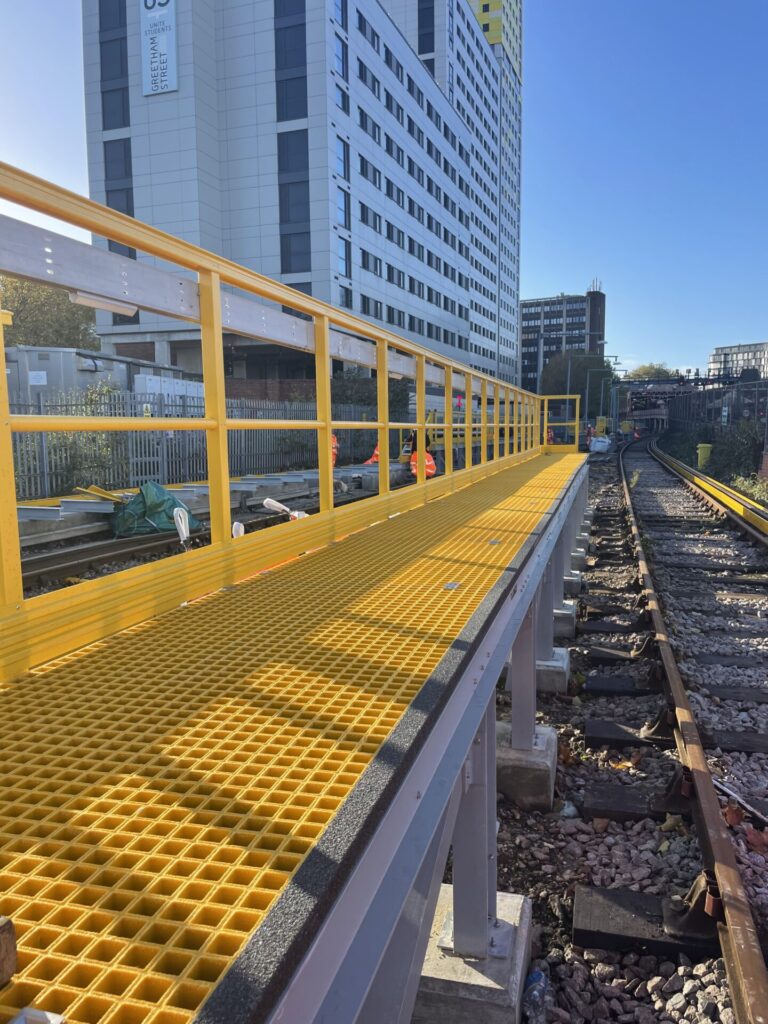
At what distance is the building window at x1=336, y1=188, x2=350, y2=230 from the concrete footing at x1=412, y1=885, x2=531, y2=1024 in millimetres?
39930

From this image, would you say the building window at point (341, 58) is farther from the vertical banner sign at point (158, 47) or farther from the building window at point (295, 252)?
the building window at point (295, 252)

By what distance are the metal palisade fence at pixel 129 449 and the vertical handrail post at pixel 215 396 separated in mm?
7543

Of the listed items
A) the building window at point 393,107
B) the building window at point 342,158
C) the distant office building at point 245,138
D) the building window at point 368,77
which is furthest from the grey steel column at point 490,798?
the building window at point 393,107

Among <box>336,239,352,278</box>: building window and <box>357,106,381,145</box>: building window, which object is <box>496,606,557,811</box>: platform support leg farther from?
<box>357,106,381,145</box>: building window

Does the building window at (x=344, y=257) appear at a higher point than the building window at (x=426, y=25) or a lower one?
lower

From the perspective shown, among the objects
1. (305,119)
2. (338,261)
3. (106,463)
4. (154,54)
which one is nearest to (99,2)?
(154,54)

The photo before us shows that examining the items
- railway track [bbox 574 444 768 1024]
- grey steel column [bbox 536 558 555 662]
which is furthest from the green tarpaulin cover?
railway track [bbox 574 444 768 1024]

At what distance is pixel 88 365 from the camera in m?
20.6

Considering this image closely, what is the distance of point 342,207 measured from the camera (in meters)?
40.0

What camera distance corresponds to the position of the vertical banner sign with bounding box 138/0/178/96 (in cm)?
3728

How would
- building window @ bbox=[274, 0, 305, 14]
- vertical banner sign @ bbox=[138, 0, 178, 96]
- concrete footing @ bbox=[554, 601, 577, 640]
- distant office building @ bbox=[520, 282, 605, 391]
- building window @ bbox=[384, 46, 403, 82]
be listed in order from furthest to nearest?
distant office building @ bbox=[520, 282, 605, 391], building window @ bbox=[384, 46, 403, 82], building window @ bbox=[274, 0, 305, 14], vertical banner sign @ bbox=[138, 0, 178, 96], concrete footing @ bbox=[554, 601, 577, 640]

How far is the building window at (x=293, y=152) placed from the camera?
38.2 meters

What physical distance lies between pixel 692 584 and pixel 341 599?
7248mm

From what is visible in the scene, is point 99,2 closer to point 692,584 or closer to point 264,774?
point 692,584
